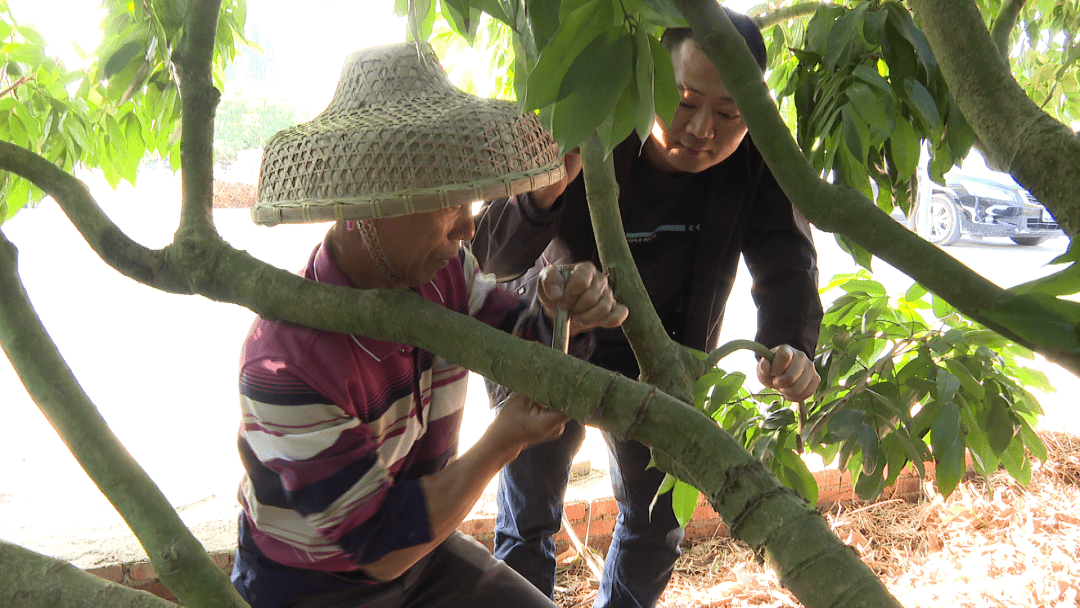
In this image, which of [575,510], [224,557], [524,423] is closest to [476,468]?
[524,423]

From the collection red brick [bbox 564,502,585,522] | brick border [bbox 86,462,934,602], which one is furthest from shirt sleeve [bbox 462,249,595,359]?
red brick [bbox 564,502,585,522]

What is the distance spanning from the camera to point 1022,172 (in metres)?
0.62

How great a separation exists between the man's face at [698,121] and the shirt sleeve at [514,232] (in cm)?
27

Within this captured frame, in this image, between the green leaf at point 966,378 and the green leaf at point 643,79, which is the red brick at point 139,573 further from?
the green leaf at point 643,79

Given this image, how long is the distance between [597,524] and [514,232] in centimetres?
175

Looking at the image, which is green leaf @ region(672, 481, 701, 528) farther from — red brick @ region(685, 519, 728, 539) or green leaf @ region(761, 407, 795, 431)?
red brick @ region(685, 519, 728, 539)

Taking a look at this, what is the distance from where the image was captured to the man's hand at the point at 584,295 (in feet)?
3.39

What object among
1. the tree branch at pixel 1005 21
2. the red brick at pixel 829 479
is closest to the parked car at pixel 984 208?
the red brick at pixel 829 479

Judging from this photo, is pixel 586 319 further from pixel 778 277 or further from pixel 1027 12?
pixel 1027 12

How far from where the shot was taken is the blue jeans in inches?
75.8

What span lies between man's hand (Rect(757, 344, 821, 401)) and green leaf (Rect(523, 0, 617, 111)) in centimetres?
81

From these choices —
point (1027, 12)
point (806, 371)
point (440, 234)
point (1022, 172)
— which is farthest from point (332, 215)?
point (1027, 12)

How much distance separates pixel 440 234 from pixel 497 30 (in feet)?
4.12

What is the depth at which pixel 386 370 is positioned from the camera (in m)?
1.32
